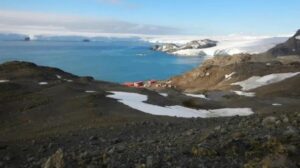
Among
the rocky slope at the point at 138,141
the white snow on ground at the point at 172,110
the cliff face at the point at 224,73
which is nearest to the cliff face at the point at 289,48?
the cliff face at the point at 224,73

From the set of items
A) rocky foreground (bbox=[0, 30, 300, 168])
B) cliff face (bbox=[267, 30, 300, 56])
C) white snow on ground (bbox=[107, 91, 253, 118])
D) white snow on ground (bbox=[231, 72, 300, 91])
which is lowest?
cliff face (bbox=[267, 30, 300, 56])

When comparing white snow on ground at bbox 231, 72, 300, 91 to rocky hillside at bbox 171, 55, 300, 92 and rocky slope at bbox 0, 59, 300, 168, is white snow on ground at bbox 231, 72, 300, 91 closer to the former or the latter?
rocky hillside at bbox 171, 55, 300, 92

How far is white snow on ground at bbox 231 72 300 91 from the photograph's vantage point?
54500 mm

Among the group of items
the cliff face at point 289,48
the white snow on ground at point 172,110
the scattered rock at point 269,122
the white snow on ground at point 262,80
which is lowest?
the cliff face at point 289,48

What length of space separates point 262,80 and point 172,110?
105 feet

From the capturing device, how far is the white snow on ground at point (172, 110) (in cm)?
2586

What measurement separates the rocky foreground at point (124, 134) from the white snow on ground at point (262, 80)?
18548mm

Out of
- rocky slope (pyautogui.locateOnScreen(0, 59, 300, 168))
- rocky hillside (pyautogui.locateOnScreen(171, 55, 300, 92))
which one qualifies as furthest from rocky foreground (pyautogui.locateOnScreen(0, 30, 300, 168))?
rocky hillside (pyautogui.locateOnScreen(171, 55, 300, 92))

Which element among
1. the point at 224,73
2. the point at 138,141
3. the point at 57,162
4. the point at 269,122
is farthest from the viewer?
the point at 224,73

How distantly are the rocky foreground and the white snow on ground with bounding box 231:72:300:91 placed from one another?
730 inches

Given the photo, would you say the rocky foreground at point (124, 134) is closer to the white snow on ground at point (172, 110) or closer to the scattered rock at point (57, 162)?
the scattered rock at point (57, 162)

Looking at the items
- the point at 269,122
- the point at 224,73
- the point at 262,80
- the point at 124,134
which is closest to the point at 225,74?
the point at 224,73

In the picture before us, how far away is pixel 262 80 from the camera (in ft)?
186

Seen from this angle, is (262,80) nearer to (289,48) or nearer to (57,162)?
(57,162)
